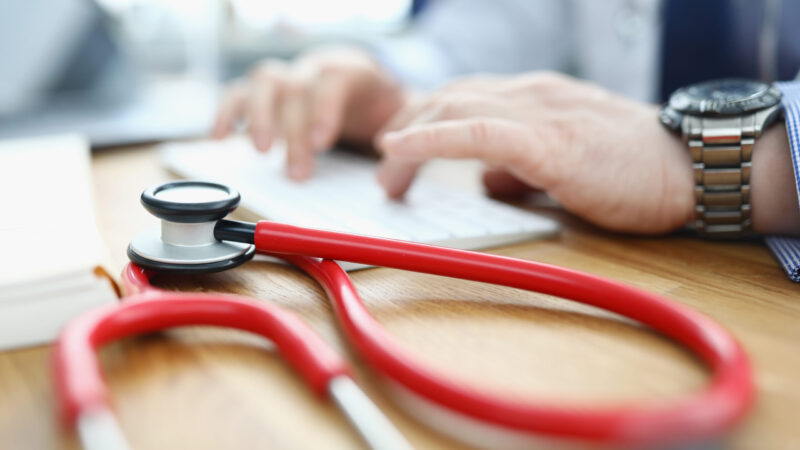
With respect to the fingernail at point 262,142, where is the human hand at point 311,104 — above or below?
above

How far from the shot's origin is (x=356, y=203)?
1.74 feet

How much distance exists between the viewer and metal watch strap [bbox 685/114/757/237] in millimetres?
451

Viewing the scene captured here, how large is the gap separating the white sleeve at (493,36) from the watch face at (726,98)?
29.4 inches

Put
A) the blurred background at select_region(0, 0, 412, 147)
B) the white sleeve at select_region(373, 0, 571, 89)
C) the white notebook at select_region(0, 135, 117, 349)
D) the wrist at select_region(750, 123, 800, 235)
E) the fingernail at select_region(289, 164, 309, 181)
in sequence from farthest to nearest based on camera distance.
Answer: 1. the white sleeve at select_region(373, 0, 571, 89)
2. the blurred background at select_region(0, 0, 412, 147)
3. the fingernail at select_region(289, 164, 309, 181)
4. the wrist at select_region(750, 123, 800, 235)
5. the white notebook at select_region(0, 135, 117, 349)

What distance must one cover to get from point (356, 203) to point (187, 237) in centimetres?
19

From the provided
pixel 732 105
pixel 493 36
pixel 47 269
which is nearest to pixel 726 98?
pixel 732 105

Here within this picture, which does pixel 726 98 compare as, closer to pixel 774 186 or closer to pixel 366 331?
pixel 774 186

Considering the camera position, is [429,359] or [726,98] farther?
[726,98]

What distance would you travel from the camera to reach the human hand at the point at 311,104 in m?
0.70

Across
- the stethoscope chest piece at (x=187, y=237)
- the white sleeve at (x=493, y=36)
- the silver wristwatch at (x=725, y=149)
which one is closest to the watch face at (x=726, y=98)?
the silver wristwatch at (x=725, y=149)

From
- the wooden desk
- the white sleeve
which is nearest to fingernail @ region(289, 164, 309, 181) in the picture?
the wooden desk

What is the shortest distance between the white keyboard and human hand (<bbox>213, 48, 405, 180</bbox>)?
0.03 metres

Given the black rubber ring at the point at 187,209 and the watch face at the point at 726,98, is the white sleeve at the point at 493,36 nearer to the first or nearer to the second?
the watch face at the point at 726,98

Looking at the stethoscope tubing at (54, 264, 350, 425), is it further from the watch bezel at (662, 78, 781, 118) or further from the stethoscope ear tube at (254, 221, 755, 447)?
the watch bezel at (662, 78, 781, 118)
